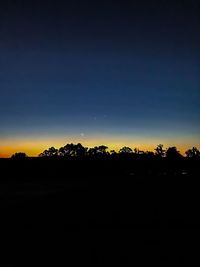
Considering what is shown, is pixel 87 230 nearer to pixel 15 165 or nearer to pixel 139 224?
pixel 139 224

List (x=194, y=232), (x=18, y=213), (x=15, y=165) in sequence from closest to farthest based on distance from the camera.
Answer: (x=194, y=232)
(x=18, y=213)
(x=15, y=165)

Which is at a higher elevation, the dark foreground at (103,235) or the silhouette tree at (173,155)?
the silhouette tree at (173,155)

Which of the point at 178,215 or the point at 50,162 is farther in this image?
the point at 50,162

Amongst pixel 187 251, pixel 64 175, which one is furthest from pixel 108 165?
pixel 187 251

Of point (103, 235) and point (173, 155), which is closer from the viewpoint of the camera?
point (103, 235)

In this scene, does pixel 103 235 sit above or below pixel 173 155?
below

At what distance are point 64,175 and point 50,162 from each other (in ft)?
8.34

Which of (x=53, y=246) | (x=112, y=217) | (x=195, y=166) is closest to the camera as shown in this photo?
(x=53, y=246)

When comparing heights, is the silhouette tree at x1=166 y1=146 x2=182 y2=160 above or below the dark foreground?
above

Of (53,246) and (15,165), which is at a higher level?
(15,165)

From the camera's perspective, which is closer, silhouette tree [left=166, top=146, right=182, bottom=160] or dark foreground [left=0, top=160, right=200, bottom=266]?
dark foreground [left=0, top=160, right=200, bottom=266]

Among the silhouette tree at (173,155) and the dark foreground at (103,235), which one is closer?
the dark foreground at (103,235)

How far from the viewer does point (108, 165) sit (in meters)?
40.0

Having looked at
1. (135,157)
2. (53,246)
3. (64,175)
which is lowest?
(53,246)
